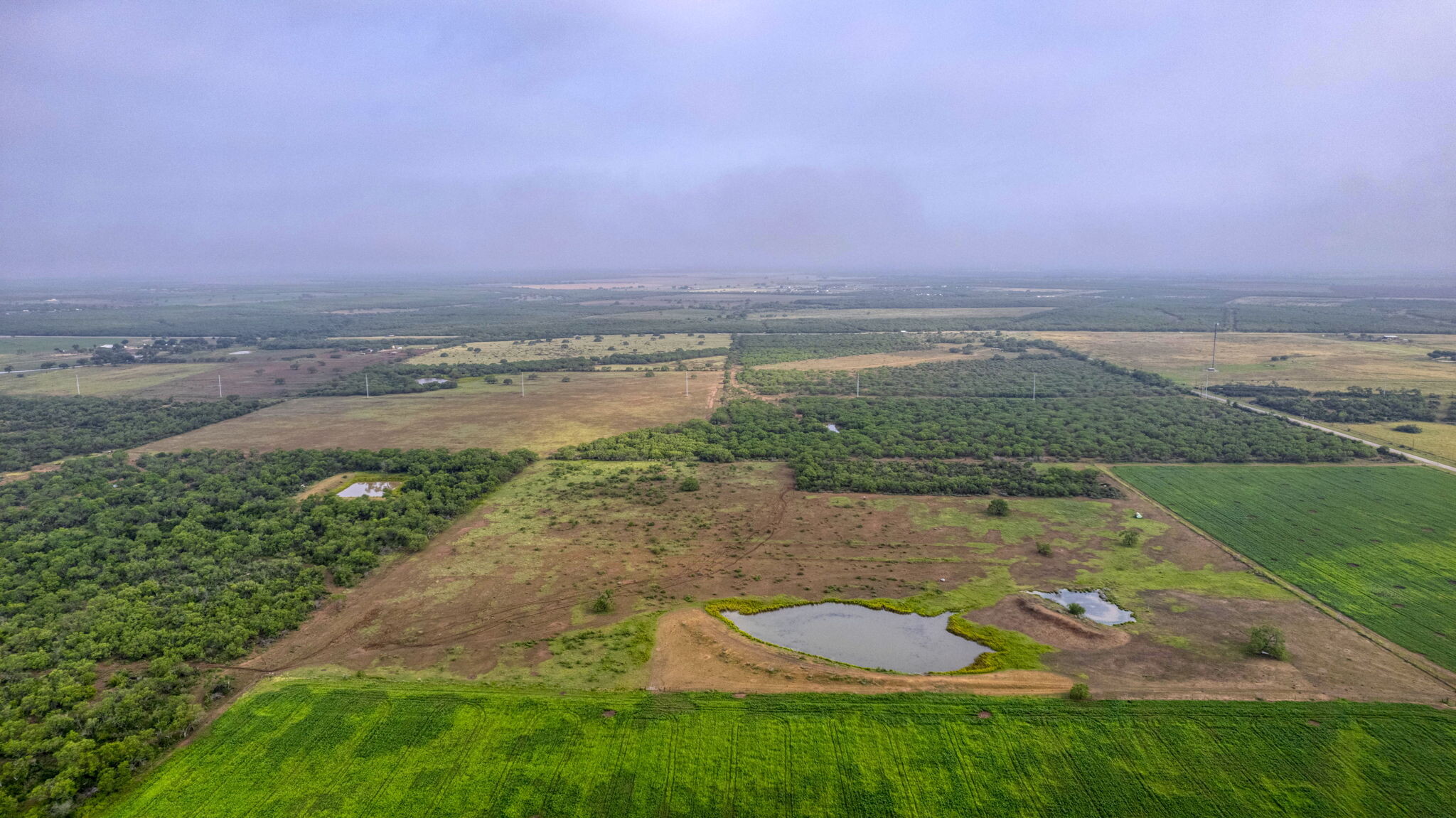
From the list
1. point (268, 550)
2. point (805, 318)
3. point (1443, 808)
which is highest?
point (805, 318)

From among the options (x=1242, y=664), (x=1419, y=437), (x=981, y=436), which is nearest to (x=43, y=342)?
(x=981, y=436)

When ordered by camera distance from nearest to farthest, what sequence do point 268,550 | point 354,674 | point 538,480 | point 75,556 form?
point 354,674 < point 75,556 < point 268,550 < point 538,480

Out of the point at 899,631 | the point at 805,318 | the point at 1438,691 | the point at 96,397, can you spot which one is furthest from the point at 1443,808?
the point at 805,318

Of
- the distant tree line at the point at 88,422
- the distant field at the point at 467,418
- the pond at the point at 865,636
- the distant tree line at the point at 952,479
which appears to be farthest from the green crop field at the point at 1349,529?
the distant tree line at the point at 88,422

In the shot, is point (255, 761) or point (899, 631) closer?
point (255, 761)

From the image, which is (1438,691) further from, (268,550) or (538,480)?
(268,550)

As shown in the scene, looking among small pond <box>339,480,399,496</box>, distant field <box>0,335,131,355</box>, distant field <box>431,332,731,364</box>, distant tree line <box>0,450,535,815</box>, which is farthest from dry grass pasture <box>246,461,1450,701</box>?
distant field <box>0,335,131,355</box>
